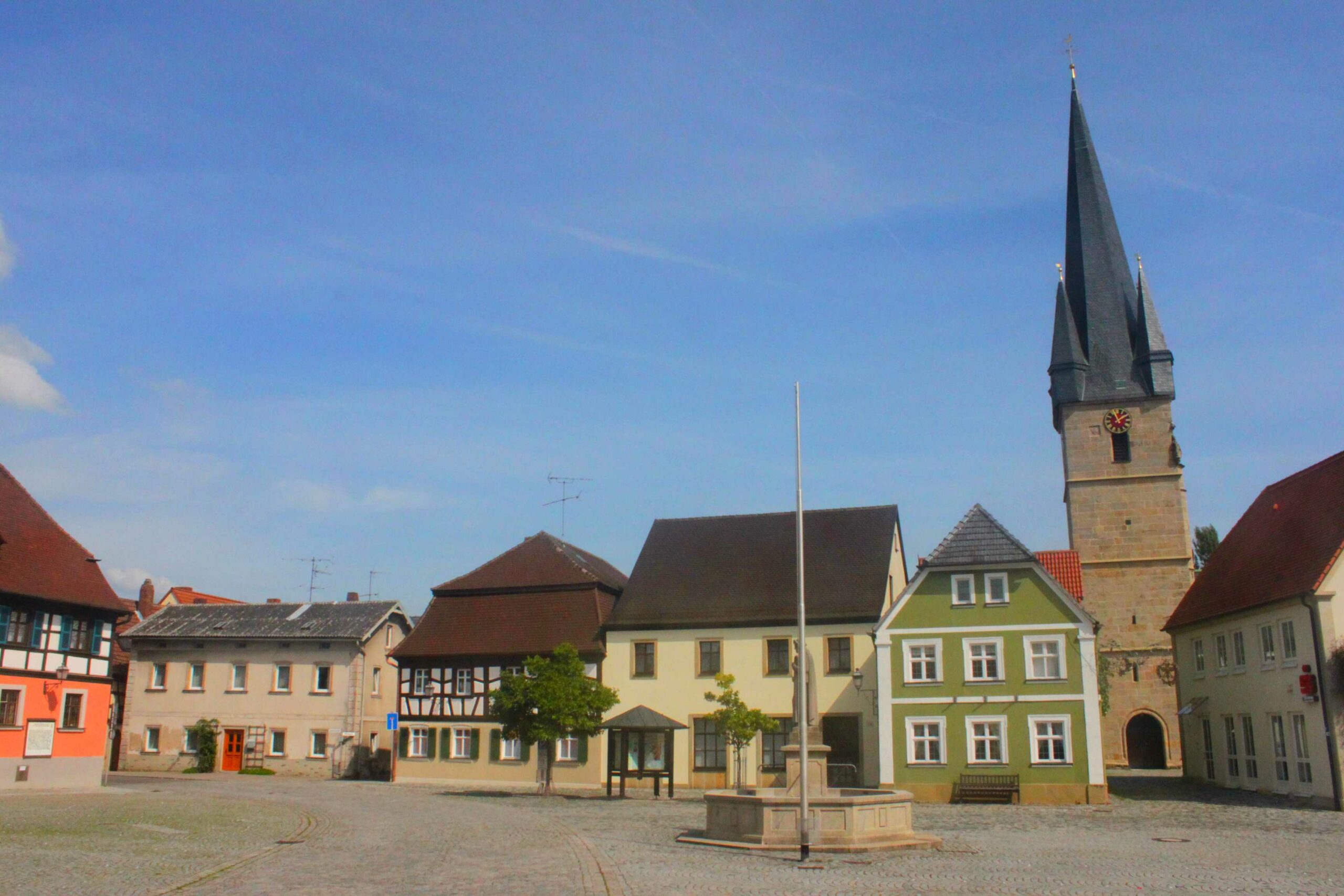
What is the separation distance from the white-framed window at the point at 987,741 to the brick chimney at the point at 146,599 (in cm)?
4350

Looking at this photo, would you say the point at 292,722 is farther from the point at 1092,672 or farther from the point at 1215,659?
the point at 1215,659

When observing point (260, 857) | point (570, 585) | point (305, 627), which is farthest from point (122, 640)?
point (260, 857)

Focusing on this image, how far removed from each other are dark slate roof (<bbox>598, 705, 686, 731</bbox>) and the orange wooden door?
62.7 ft

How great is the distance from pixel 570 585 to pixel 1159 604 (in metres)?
26.6

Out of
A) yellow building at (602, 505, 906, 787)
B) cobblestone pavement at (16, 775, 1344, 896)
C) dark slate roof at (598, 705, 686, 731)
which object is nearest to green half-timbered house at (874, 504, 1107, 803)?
yellow building at (602, 505, 906, 787)

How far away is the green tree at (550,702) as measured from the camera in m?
33.4

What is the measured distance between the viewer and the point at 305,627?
46.8 metres

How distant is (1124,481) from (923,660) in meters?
23.6

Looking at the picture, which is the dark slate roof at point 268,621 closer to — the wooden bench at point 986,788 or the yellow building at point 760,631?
the yellow building at point 760,631

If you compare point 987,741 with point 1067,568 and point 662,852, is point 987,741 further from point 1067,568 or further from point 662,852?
point 1067,568

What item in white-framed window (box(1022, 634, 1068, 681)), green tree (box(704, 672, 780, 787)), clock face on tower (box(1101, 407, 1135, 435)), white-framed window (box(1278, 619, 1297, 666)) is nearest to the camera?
white-framed window (box(1278, 619, 1297, 666))

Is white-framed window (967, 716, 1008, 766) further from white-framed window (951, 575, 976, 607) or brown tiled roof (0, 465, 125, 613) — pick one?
brown tiled roof (0, 465, 125, 613)

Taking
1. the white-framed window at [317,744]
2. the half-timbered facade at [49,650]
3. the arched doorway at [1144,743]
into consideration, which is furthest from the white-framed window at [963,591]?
the half-timbered facade at [49,650]

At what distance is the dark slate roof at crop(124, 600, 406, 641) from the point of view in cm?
4641
